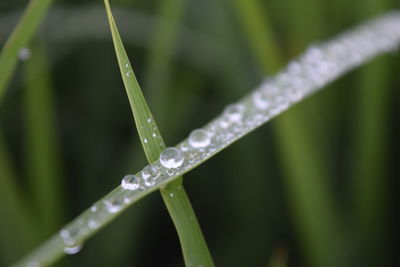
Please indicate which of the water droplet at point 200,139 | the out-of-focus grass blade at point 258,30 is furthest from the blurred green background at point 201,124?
the water droplet at point 200,139

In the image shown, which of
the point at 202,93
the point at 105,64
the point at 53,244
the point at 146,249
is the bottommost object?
the point at 53,244

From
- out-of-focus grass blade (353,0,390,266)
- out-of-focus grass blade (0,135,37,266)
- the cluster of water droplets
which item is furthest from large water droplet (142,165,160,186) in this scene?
out-of-focus grass blade (353,0,390,266)

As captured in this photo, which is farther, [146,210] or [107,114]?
[107,114]

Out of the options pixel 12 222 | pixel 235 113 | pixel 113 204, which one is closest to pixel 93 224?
pixel 113 204

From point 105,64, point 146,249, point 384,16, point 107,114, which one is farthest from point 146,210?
point 384,16

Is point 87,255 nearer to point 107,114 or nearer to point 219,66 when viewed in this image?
point 107,114

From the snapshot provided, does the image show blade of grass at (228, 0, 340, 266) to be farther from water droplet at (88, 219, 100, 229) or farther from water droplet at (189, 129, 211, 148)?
water droplet at (88, 219, 100, 229)

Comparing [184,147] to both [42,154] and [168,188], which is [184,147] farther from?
[42,154]
